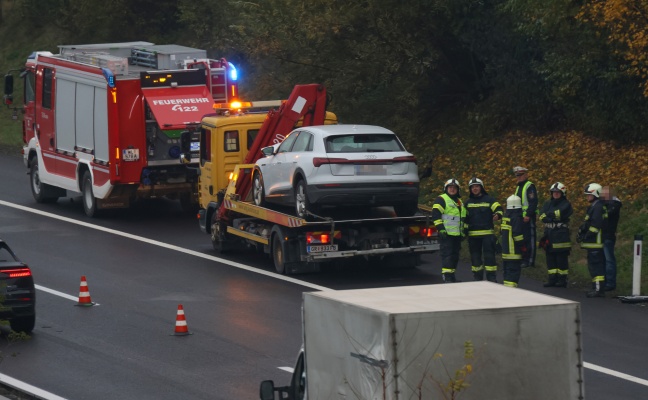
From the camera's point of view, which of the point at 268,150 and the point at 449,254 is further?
the point at 268,150

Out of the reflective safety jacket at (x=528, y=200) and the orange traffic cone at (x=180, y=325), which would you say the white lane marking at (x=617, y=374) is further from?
the orange traffic cone at (x=180, y=325)

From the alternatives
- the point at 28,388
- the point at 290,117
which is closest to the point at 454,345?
the point at 28,388

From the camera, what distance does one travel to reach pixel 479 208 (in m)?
18.7

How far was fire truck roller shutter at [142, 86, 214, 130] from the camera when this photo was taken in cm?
2502

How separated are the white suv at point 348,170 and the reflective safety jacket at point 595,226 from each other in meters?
2.58

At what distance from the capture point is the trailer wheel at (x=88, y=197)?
2627 centimetres

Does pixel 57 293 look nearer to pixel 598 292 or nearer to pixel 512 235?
pixel 512 235

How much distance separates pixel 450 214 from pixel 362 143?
1847mm

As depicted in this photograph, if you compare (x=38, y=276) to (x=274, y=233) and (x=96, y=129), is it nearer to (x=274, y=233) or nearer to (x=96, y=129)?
(x=274, y=233)

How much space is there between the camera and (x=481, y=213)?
18.7 meters

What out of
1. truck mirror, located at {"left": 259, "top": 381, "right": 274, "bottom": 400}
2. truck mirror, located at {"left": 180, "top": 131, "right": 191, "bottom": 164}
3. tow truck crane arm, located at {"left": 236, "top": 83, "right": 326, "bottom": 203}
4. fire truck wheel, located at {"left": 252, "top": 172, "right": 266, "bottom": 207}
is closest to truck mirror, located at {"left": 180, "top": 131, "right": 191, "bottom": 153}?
truck mirror, located at {"left": 180, "top": 131, "right": 191, "bottom": 164}

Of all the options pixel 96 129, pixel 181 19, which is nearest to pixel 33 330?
pixel 96 129

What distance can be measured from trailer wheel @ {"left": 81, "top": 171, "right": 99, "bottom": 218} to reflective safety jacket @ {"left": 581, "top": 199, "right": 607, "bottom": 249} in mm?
11077

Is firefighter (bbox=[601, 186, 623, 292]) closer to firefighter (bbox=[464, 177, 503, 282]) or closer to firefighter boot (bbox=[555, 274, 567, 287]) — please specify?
firefighter boot (bbox=[555, 274, 567, 287])
